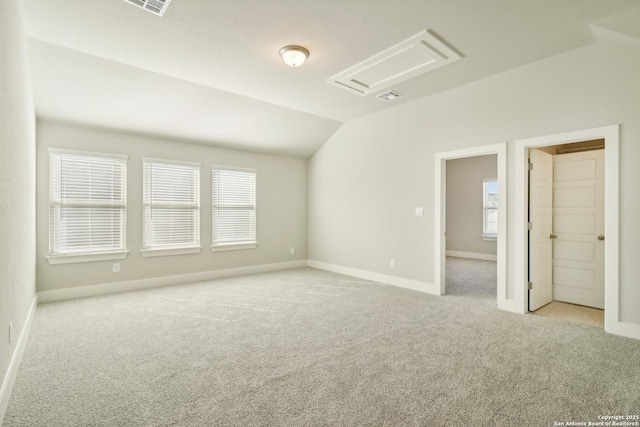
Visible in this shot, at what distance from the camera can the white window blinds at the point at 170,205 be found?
16.8 feet

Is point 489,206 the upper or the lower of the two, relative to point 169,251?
upper

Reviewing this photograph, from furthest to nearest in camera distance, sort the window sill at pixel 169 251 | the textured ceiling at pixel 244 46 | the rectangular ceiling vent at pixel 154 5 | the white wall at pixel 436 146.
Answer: the window sill at pixel 169 251, the white wall at pixel 436 146, the textured ceiling at pixel 244 46, the rectangular ceiling vent at pixel 154 5

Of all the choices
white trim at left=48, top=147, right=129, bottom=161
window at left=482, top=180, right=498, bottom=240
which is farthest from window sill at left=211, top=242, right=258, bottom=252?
window at left=482, top=180, right=498, bottom=240

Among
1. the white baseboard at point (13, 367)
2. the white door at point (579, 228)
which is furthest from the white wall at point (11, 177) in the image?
the white door at point (579, 228)

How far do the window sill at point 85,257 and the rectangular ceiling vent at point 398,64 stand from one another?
3.97 meters

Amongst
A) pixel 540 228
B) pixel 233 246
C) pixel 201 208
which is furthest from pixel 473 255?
pixel 201 208

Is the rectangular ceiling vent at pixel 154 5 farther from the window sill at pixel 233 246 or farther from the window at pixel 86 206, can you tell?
the window sill at pixel 233 246

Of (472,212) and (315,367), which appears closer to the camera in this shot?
(315,367)

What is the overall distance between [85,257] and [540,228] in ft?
20.2

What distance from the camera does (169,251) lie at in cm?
525

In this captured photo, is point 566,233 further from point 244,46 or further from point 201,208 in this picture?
point 201,208

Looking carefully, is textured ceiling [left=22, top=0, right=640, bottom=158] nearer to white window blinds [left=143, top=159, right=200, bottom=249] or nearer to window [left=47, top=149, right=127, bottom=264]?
window [left=47, top=149, right=127, bottom=264]

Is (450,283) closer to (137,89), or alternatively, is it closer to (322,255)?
(322,255)

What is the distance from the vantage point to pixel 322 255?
6.71 m
